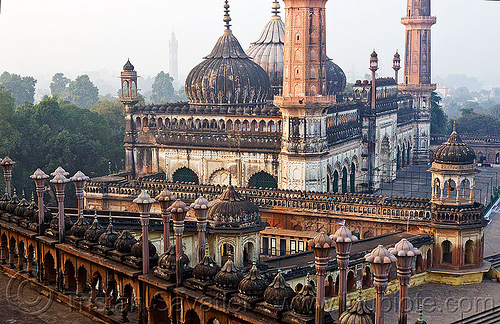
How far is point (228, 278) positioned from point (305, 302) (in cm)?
236

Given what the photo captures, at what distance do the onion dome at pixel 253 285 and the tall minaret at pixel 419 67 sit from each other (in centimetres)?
5025

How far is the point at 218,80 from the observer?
4366 cm

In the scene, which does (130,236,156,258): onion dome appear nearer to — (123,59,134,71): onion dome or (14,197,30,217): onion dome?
(14,197,30,217): onion dome

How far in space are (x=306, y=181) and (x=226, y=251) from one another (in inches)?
439

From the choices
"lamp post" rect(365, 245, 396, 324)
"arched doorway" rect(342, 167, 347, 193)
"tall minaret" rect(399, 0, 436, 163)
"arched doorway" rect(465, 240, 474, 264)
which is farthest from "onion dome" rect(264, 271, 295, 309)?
"tall minaret" rect(399, 0, 436, 163)

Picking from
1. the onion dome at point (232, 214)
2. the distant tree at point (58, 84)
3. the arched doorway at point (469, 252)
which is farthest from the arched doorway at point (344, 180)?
the distant tree at point (58, 84)

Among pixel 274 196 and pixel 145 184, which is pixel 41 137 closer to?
pixel 145 184

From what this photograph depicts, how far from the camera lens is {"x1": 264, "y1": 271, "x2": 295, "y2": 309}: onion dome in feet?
50.3

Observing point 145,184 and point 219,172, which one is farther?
point 219,172

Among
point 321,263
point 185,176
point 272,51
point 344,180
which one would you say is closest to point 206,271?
point 321,263

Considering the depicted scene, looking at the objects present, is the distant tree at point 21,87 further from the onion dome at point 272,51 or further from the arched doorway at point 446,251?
the arched doorway at point 446,251

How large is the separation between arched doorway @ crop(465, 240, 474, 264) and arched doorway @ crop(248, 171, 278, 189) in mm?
11961

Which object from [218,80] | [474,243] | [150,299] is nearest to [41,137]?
[218,80]

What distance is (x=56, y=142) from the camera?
48688 mm
